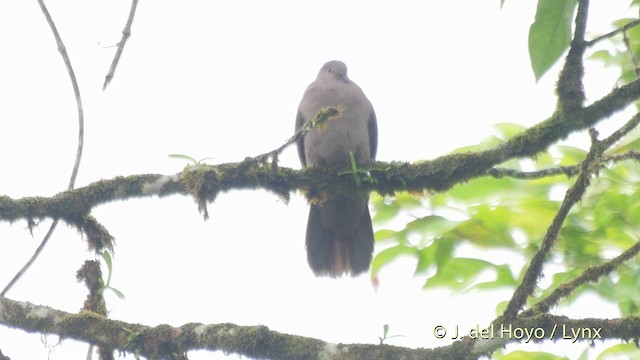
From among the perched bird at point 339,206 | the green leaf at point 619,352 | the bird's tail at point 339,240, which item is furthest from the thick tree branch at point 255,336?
the bird's tail at point 339,240

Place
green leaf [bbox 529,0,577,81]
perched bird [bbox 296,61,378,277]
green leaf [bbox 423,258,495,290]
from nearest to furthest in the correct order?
1. green leaf [bbox 529,0,577,81]
2. green leaf [bbox 423,258,495,290]
3. perched bird [bbox 296,61,378,277]

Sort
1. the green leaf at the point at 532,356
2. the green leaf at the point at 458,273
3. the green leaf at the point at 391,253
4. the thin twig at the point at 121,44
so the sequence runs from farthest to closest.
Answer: the green leaf at the point at 391,253, the green leaf at the point at 458,273, the green leaf at the point at 532,356, the thin twig at the point at 121,44

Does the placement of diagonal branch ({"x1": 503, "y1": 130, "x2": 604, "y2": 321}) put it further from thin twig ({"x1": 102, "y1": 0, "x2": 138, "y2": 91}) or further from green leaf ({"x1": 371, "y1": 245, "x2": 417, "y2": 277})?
thin twig ({"x1": 102, "y1": 0, "x2": 138, "y2": 91})

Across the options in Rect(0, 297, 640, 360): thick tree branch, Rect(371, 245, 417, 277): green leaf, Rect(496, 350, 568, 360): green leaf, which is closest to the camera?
Rect(0, 297, 640, 360): thick tree branch

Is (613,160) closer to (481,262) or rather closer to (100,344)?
(481,262)

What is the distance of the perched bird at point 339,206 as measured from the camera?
5.32 m

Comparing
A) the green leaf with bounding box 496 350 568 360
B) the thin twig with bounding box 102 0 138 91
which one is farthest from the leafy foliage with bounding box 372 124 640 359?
the thin twig with bounding box 102 0 138 91

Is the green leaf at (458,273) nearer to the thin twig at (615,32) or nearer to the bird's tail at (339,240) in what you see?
the thin twig at (615,32)

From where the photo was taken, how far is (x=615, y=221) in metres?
3.00

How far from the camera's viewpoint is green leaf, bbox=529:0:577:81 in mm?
1810

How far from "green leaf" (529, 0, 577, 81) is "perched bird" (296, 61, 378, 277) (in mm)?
3348

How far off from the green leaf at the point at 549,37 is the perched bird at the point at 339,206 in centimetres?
335

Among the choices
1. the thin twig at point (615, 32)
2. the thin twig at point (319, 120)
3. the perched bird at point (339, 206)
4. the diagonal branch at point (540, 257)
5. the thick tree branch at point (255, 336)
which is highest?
the perched bird at point (339, 206)

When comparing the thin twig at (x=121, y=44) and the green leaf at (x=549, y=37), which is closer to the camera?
the green leaf at (x=549, y=37)
